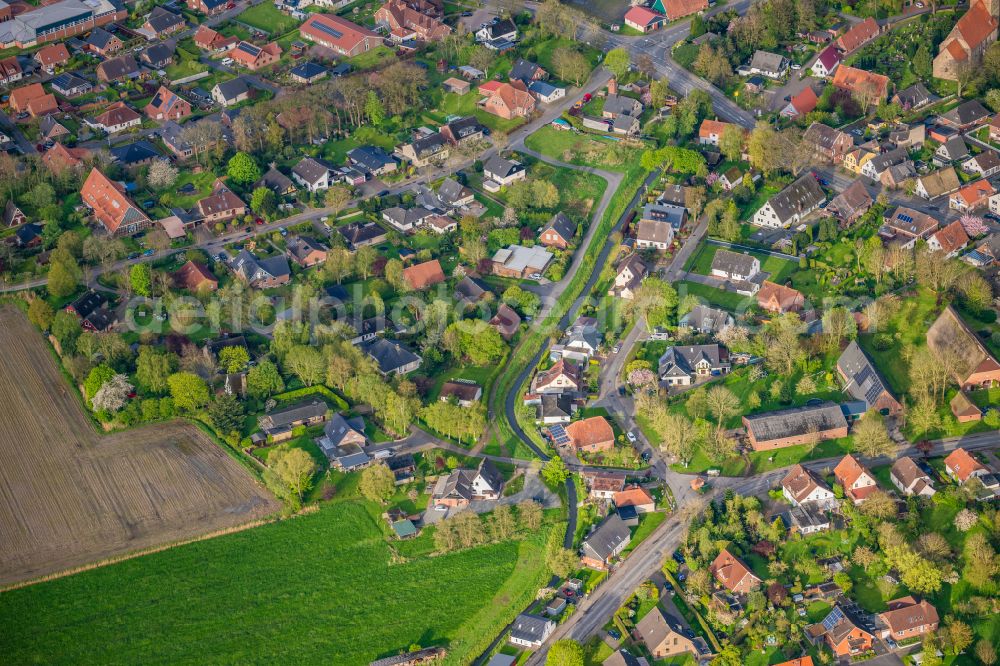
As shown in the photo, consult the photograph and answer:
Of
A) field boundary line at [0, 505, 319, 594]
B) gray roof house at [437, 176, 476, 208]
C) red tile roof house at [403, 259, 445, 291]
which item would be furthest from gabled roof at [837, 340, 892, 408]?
field boundary line at [0, 505, 319, 594]

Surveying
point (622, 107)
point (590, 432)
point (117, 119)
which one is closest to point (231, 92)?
point (117, 119)

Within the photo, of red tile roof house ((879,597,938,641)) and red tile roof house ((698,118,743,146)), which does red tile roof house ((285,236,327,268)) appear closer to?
red tile roof house ((698,118,743,146))

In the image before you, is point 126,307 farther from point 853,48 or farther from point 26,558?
point 853,48

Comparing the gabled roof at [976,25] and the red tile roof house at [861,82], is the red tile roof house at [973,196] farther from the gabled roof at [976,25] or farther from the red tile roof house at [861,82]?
the gabled roof at [976,25]

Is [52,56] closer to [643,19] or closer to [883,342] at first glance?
[643,19]

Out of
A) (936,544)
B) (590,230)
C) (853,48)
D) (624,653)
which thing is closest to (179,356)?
(590,230)

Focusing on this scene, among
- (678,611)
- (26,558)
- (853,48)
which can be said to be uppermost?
(853,48)

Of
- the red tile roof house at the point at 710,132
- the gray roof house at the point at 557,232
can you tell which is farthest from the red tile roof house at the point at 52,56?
the red tile roof house at the point at 710,132
